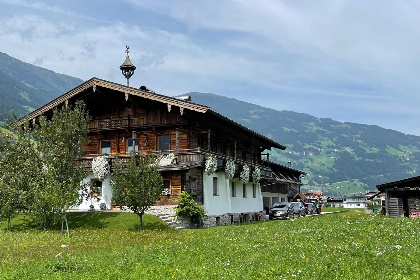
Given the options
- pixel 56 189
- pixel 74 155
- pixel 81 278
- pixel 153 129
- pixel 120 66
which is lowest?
pixel 81 278

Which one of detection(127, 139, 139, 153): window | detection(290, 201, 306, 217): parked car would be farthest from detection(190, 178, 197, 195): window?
detection(290, 201, 306, 217): parked car

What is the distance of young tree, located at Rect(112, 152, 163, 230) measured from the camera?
94.2 feet

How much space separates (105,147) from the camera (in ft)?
137

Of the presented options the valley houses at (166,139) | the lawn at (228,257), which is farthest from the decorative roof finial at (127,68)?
the lawn at (228,257)

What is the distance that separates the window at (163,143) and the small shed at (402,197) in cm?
2109

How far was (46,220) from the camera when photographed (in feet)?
91.9

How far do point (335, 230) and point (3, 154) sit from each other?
22364 millimetres

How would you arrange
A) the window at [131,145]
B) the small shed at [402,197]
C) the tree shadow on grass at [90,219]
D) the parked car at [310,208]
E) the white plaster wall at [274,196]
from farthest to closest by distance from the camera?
the white plaster wall at [274,196], the parked car at [310,208], the small shed at [402,197], the window at [131,145], the tree shadow on grass at [90,219]

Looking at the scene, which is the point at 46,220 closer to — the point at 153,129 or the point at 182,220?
the point at 182,220

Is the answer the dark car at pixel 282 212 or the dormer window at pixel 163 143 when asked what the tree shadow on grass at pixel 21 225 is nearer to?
the dormer window at pixel 163 143

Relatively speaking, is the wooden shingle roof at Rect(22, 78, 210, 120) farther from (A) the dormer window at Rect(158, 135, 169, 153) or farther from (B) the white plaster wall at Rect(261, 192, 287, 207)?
(B) the white plaster wall at Rect(261, 192, 287, 207)

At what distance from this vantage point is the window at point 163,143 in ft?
127

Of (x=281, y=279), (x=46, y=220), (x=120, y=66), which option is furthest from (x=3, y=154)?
(x=281, y=279)

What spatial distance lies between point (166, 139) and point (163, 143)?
0.46 meters
